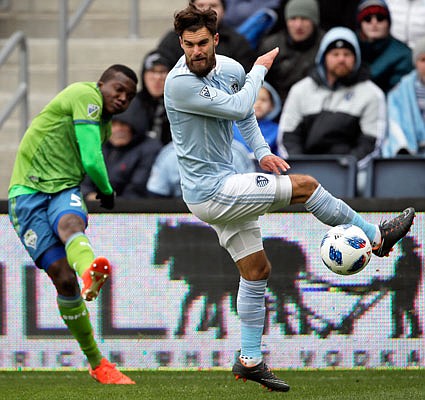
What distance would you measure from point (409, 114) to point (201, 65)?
4175mm

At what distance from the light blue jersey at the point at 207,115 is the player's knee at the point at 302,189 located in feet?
1.31

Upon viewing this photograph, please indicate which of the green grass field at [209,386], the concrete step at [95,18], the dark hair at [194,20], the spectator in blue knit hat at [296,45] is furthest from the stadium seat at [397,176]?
the concrete step at [95,18]

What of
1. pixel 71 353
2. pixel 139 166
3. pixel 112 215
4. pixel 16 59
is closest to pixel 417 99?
pixel 139 166

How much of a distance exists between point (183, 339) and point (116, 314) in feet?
1.86

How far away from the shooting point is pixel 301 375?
8.46 meters

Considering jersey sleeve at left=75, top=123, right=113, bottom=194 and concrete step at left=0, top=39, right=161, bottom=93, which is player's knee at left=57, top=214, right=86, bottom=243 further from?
concrete step at left=0, top=39, right=161, bottom=93

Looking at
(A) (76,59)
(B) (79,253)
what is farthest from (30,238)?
(A) (76,59)

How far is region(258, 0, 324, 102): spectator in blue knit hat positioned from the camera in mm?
11414

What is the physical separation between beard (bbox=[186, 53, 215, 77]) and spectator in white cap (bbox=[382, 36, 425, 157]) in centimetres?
397

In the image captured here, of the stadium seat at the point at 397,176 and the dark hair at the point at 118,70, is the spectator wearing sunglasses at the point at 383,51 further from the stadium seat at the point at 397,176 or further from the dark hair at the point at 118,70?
the dark hair at the point at 118,70

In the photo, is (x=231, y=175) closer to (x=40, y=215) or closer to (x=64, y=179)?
(x=64, y=179)

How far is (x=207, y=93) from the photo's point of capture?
6.85 m

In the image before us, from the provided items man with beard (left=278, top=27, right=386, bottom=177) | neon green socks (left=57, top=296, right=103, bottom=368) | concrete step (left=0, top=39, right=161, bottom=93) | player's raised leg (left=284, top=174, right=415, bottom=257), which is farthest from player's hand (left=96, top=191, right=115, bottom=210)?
concrete step (left=0, top=39, right=161, bottom=93)

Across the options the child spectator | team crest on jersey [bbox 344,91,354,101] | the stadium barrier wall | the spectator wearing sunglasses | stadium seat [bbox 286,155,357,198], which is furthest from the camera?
the spectator wearing sunglasses
